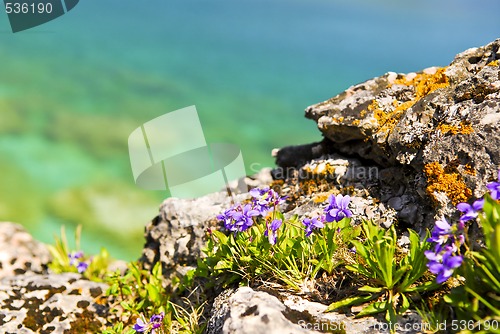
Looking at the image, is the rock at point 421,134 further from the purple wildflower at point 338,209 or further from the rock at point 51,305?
the rock at point 51,305

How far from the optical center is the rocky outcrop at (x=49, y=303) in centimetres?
569

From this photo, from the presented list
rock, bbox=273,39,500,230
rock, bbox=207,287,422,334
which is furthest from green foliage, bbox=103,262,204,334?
rock, bbox=273,39,500,230

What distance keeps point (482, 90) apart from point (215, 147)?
13.2ft

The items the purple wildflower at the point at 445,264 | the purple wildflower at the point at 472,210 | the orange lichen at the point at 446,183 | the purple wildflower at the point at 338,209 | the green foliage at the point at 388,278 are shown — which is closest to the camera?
the purple wildflower at the point at 445,264

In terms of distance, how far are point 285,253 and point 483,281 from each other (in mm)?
1736

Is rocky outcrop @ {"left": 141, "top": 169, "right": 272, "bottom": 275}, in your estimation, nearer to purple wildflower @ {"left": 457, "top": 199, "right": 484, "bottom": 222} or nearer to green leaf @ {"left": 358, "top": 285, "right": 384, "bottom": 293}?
green leaf @ {"left": 358, "top": 285, "right": 384, "bottom": 293}

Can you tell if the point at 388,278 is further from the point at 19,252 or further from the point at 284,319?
the point at 19,252

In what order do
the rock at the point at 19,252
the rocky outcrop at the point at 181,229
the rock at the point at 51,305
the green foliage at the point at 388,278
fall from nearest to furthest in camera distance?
the green foliage at the point at 388,278 → the rock at the point at 51,305 → the rocky outcrop at the point at 181,229 → the rock at the point at 19,252

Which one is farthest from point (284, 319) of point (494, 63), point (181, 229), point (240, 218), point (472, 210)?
point (494, 63)

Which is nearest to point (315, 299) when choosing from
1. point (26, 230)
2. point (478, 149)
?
point (478, 149)

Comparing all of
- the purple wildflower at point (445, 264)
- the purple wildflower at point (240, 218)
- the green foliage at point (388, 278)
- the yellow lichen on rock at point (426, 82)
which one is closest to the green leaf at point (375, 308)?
the green foliage at point (388, 278)

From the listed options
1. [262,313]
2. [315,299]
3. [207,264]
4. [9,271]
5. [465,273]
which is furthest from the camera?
[9,271]

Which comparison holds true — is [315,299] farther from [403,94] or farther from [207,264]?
[403,94]

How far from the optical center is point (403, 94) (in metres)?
5.73
